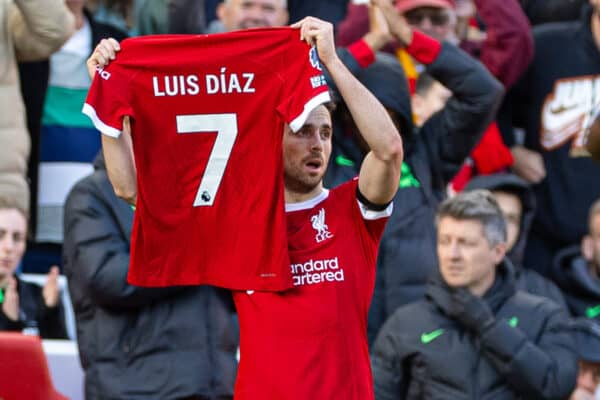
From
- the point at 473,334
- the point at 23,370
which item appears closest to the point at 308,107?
the point at 23,370

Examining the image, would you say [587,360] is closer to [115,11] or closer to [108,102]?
[108,102]

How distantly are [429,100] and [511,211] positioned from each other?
0.78 metres

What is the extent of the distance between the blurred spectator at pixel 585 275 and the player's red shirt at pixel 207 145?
9.91 feet

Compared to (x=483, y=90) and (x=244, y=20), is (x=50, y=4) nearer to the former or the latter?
(x=244, y=20)

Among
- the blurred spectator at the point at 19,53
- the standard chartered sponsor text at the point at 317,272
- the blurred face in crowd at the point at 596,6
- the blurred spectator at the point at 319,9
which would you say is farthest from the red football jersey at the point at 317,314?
the blurred spectator at the point at 319,9

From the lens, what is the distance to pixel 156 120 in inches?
190

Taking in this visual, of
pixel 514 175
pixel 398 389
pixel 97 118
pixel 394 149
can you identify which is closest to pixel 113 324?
pixel 398 389

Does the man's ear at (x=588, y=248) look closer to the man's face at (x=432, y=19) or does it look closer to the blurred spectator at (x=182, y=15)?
the man's face at (x=432, y=19)

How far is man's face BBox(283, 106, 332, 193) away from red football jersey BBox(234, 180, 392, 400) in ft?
0.34

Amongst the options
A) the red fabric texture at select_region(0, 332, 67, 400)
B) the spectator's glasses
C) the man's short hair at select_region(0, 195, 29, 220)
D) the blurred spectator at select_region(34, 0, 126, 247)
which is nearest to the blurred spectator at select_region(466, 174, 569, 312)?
the spectator's glasses

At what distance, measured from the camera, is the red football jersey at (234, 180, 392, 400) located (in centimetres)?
465

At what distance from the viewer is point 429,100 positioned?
7809mm

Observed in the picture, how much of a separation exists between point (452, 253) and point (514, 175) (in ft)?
5.09

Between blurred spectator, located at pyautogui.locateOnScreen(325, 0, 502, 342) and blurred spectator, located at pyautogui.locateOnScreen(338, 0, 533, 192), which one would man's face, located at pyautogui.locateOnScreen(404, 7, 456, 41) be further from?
blurred spectator, located at pyautogui.locateOnScreen(325, 0, 502, 342)
